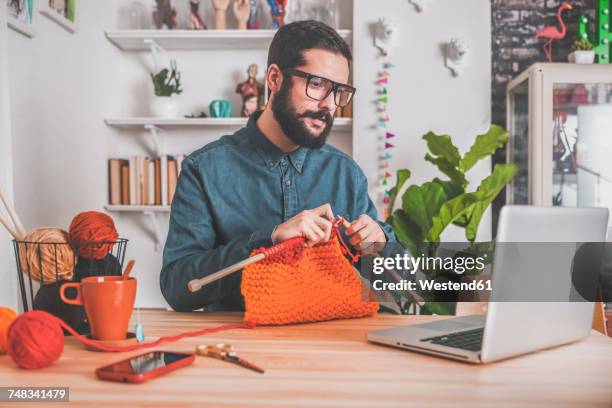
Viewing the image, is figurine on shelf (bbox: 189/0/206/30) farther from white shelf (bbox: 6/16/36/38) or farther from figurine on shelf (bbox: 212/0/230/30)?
white shelf (bbox: 6/16/36/38)

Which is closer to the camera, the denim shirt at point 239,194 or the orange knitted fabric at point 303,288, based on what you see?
the orange knitted fabric at point 303,288

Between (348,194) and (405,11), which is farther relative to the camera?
(405,11)

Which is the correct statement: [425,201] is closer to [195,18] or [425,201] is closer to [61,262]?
[195,18]

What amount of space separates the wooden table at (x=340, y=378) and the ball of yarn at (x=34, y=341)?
0.02m

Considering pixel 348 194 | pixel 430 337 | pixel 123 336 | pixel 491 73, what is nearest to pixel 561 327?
pixel 430 337

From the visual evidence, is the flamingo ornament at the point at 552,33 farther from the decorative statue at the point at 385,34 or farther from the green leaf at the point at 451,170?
the green leaf at the point at 451,170

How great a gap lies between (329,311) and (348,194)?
60cm

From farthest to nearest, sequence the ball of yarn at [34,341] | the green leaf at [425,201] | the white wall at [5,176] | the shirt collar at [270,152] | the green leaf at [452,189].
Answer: the green leaf at [452,189], the green leaf at [425,201], the white wall at [5,176], the shirt collar at [270,152], the ball of yarn at [34,341]

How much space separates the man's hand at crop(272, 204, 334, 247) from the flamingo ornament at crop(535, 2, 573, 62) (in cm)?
220

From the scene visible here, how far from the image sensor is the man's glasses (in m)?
1.42

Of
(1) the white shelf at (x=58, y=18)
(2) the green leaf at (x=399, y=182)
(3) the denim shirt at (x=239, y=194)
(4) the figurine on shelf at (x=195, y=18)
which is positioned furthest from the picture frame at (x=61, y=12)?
(2) the green leaf at (x=399, y=182)

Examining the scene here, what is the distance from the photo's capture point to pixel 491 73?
9.76ft

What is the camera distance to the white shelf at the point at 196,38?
114 inches

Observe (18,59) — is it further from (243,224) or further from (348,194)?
(348,194)
